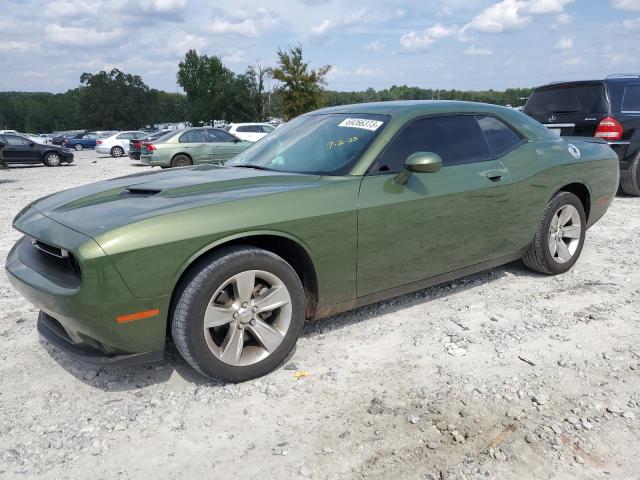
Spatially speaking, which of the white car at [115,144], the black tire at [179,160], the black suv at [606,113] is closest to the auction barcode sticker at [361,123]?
the black suv at [606,113]

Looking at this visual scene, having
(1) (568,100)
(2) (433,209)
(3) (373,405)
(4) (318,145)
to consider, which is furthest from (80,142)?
(3) (373,405)

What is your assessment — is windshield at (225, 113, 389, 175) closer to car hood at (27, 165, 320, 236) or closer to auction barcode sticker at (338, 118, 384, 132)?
auction barcode sticker at (338, 118, 384, 132)

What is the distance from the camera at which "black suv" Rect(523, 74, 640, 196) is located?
316 inches

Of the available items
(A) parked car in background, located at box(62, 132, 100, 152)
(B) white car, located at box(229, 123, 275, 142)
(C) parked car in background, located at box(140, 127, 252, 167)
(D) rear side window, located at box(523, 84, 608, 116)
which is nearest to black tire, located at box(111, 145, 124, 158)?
(B) white car, located at box(229, 123, 275, 142)

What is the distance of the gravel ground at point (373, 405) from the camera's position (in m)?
2.33

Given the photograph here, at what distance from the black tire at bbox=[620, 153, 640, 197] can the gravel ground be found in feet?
17.3

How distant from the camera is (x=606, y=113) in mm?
8016

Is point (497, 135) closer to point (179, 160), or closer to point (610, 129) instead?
point (610, 129)

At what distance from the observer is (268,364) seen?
9.99ft

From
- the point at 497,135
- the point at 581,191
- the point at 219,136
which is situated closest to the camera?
the point at 497,135

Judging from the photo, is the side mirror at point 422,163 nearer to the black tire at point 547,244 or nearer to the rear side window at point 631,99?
the black tire at point 547,244

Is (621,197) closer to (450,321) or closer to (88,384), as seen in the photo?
(450,321)

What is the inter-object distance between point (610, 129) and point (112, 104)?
8318 cm

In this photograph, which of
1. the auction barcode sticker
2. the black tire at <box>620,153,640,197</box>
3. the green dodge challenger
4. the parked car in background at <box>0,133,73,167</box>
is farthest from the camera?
the parked car in background at <box>0,133,73,167</box>
